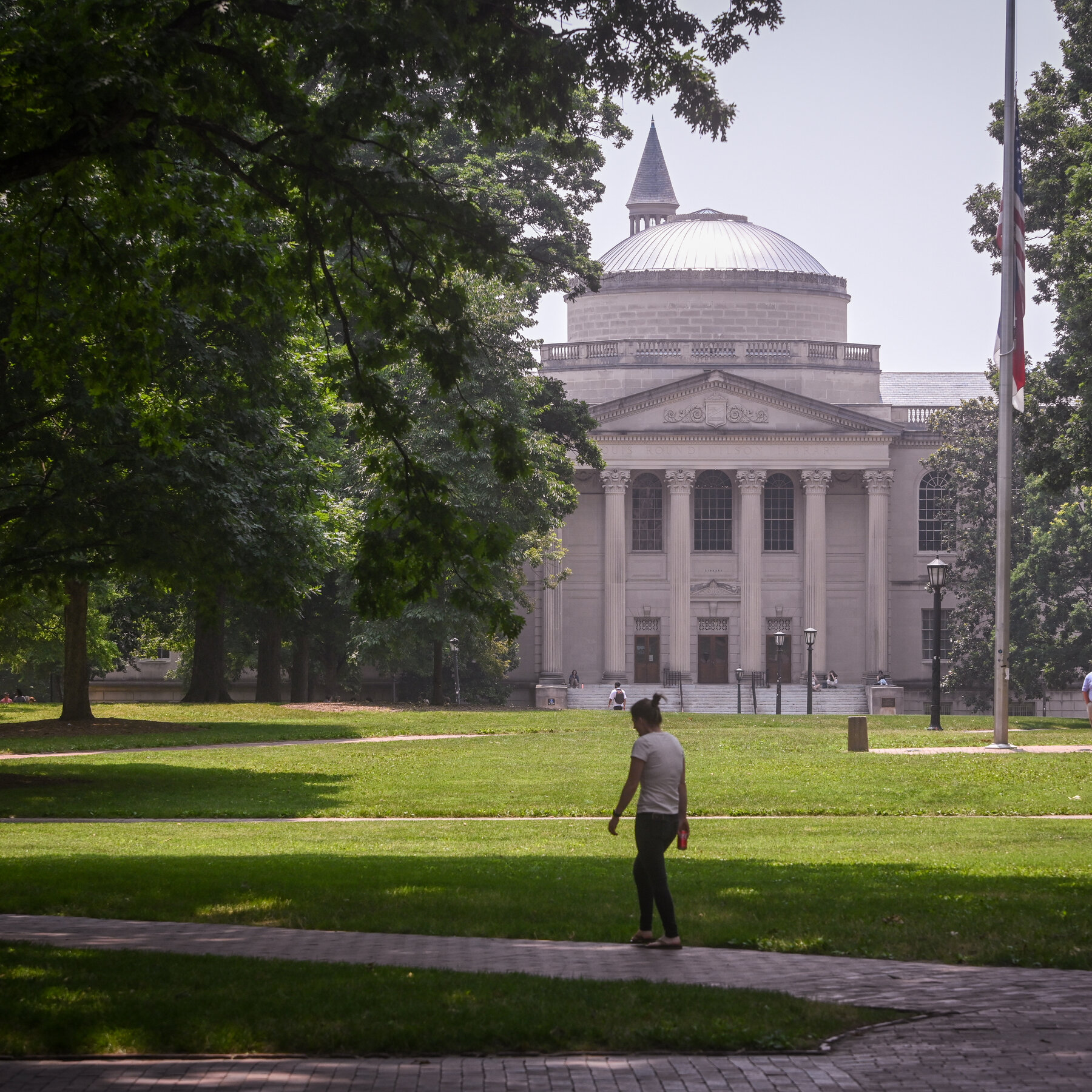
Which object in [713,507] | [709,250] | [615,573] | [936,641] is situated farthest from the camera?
[709,250]

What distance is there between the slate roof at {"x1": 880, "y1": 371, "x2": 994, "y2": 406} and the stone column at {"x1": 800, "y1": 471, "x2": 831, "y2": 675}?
13.6 m

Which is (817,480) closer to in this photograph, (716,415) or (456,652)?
(716,415)

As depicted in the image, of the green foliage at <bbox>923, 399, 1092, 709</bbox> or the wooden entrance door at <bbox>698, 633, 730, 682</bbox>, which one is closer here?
the green foliage at <bbox>923, 399, 1092, 709</bbox>

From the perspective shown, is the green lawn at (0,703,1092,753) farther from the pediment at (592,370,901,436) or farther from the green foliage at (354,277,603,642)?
the pediment at (592,370,901,436)

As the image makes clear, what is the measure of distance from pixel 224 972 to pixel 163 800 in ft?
46.4

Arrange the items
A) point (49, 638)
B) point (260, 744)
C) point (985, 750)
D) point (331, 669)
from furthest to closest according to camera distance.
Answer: point (331, 669)
point (49, 638)
point (260, 744)
point (985, 750)

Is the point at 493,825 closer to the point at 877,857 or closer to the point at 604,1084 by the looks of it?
the point at 877,857

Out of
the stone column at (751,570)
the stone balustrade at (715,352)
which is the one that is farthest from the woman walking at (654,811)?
the stone balustrade at (715,352)

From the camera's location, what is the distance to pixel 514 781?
2617 centimetres

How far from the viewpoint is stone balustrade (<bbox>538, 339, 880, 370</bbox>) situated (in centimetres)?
8044

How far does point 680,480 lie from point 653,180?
4374 cm

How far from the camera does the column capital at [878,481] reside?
3002 inches

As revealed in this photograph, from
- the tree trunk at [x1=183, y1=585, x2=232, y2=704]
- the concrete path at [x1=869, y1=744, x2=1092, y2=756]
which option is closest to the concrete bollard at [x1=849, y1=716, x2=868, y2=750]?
the concrete path at [x1=869, y1=744, x2=1092, y2=756]

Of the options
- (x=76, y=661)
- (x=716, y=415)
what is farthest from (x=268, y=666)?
(x=716, y=415)
